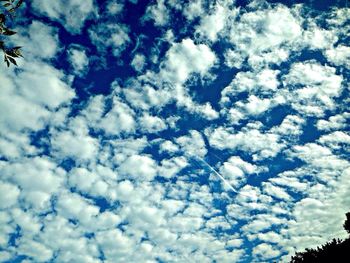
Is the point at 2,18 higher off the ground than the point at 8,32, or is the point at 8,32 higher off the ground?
the point at 2,18

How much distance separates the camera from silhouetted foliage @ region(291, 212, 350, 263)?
27328mm

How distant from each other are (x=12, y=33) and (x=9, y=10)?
1.25 feet

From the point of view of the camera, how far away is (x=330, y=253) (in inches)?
1121

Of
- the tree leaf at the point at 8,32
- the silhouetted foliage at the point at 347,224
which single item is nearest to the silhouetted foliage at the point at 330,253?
the silhouetted foliage at the point at 347,224

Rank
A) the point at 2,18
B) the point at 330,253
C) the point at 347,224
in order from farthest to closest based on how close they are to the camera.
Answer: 1. the point at 347,224
2. the point at 330,253
3. the point at 2,18

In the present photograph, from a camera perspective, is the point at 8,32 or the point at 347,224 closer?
the point at 8,32

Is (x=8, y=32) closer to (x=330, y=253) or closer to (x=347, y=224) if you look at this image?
(x=330, y=253)

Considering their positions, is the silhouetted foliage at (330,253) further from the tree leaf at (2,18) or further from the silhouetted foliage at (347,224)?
the tree leaf at (2,18)

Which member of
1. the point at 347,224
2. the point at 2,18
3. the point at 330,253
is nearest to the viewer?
the point at 2,18

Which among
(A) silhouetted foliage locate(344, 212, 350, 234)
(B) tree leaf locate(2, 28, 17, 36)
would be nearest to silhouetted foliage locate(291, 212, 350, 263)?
(A) silhouetted foliage locate(344, 212, 350, 234)

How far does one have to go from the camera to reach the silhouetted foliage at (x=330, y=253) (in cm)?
2733

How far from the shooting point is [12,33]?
180 inches

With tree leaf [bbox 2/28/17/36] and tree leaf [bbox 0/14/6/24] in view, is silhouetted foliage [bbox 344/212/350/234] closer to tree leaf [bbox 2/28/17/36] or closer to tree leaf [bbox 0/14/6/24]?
tree leaf [bbox 2/28/17/36]

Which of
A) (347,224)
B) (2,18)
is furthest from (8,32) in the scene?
(347,224)
